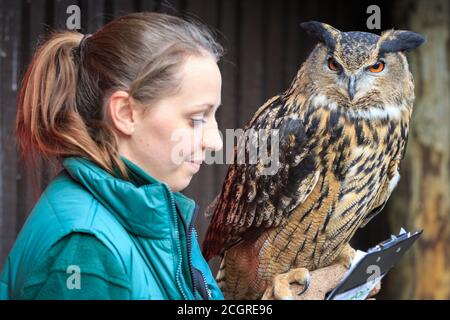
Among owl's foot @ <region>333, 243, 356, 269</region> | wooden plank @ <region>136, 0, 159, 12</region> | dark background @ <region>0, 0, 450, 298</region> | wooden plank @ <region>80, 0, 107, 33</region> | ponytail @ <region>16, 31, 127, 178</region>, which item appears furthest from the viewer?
wooden plank @ <region>136, 0, 159, 12</region>

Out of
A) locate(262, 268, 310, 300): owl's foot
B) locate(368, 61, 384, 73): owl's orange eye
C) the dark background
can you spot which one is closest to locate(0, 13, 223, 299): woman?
locate(262, 268, 310, 300): owl's foot

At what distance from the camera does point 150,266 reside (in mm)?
1110

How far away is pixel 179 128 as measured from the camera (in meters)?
1.18

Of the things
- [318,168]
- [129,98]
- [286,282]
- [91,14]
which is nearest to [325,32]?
[318,168]

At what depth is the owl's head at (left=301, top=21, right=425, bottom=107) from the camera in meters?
1.34

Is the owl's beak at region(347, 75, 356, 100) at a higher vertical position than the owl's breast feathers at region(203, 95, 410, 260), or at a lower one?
higher

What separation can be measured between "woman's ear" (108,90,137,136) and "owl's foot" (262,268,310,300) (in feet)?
1.56

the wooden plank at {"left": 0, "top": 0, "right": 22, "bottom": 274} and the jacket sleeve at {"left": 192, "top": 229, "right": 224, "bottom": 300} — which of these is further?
the wooden plank at {"left": 0, "top": 0, "right": 22, "bottom": 274}

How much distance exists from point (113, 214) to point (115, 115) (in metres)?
0.18

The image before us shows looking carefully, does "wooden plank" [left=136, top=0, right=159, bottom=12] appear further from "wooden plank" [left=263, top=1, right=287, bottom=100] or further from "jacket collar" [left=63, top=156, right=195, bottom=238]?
"jacket collar" [left=63, top=156, right=195, bottom=238]

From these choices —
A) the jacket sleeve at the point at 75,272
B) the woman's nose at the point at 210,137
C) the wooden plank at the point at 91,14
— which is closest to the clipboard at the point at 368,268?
the woman's nose at the point at 210,137

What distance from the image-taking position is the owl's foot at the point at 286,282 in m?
1.41
